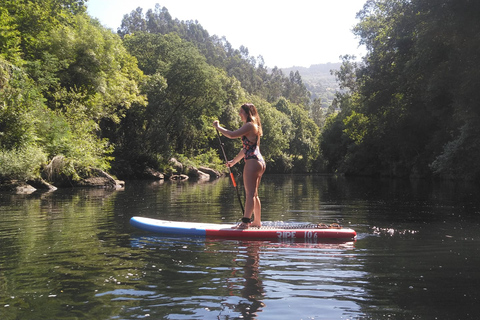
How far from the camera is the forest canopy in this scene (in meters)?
22.6

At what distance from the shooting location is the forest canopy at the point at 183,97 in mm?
22594

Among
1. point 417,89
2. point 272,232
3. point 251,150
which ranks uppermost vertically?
point 417,89

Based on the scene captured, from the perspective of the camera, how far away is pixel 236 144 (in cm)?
6153

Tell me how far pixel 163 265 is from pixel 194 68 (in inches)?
1747

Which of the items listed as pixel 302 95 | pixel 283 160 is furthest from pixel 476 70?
pixel 302 95

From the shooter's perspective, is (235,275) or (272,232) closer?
(235,275)

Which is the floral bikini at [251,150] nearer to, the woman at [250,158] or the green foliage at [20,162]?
the woman at [250,158]

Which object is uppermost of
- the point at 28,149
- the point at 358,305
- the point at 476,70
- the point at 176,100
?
the point at 176,100

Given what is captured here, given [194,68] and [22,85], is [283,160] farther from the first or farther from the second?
[22,85]

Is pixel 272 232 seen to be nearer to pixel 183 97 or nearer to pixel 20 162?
pixel 20 162

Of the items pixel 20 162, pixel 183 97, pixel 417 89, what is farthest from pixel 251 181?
pixel 183 97

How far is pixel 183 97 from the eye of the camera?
49.4m

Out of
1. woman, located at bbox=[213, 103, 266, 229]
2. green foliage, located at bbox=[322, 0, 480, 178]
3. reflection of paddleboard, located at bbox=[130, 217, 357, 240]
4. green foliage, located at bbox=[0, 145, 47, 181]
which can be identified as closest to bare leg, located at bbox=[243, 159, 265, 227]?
woman, located at bbox=[213, 103, 266, 229]

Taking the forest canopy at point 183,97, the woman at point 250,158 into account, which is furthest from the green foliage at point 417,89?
the woman at point 250,158
